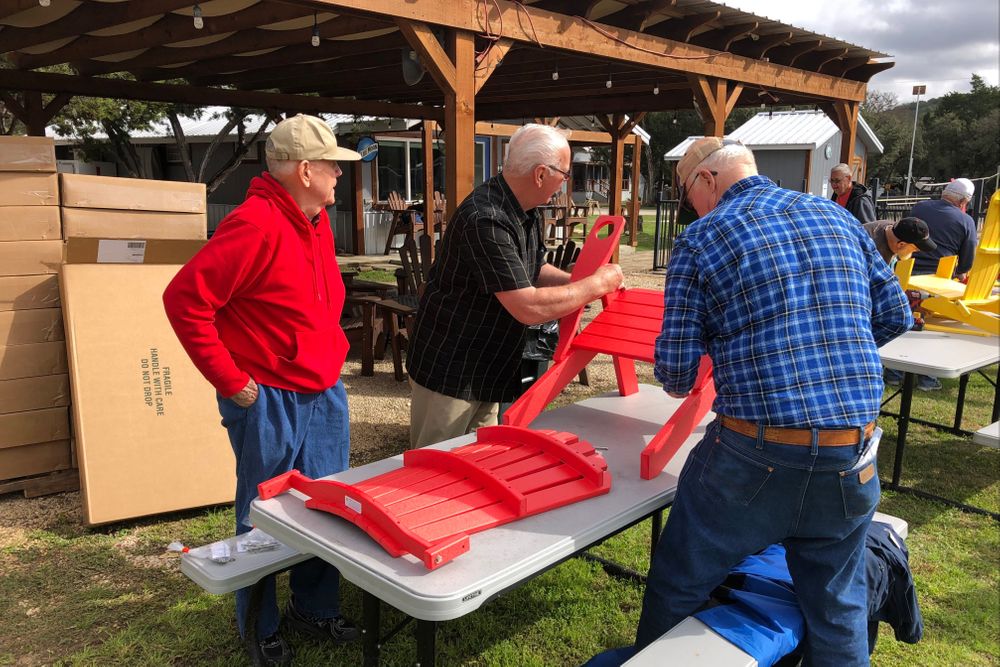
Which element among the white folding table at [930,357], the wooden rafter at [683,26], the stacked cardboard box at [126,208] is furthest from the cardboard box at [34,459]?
the wooden rafter at [683,26]

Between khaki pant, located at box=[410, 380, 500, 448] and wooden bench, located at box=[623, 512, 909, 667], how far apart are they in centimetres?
116

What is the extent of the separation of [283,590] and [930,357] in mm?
3518

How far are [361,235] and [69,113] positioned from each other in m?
6.12

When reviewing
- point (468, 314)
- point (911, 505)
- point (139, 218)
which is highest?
point (139, 218)

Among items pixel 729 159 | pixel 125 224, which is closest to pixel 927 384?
pixel 729 159

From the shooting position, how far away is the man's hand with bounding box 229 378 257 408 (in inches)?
88.4

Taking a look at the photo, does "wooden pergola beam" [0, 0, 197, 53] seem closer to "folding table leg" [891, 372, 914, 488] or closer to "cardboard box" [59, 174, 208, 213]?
"cardboard box" [59, 174, 208, 213]

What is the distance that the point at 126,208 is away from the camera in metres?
3.97

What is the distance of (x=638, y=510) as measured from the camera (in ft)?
6.56

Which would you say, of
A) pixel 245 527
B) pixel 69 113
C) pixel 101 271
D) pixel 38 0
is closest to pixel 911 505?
pixel 245 527

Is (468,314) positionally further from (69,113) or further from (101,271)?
(69,113)

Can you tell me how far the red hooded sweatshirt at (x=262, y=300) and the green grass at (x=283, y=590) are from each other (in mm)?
1156


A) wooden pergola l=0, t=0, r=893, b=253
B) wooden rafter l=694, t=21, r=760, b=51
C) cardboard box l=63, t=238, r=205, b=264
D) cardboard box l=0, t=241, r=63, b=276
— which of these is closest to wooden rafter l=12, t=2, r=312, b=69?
wooden pergola l=0, t=0, r=893, b=253

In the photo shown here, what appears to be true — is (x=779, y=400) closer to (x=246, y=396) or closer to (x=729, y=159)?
(x=729, y=159)
